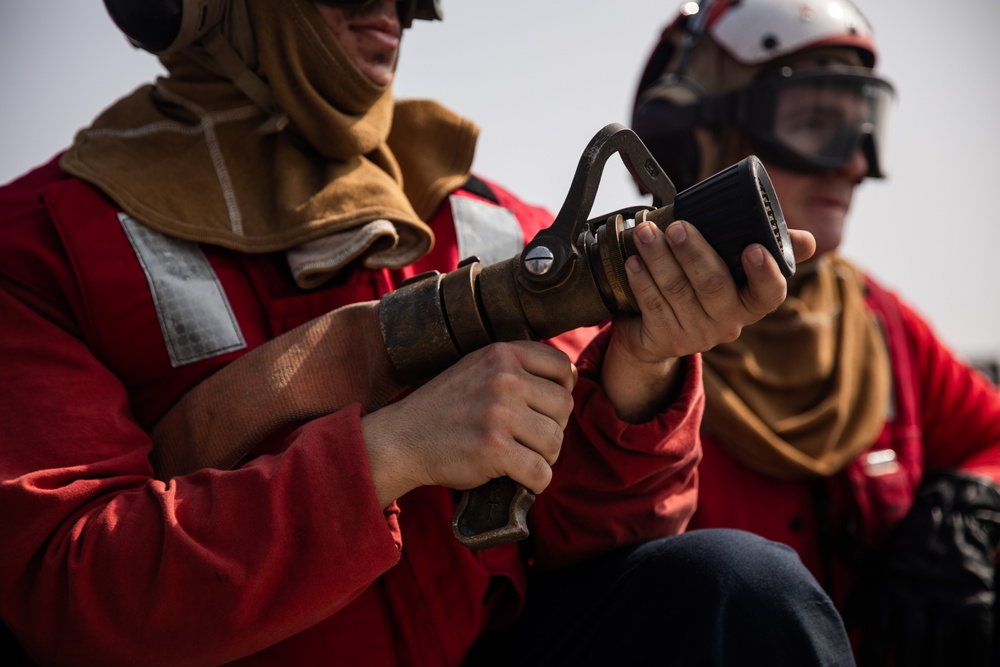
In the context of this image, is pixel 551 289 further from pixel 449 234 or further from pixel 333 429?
pixel 449 234

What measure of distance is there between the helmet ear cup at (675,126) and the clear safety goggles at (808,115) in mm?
169

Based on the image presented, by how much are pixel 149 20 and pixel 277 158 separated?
338 mm

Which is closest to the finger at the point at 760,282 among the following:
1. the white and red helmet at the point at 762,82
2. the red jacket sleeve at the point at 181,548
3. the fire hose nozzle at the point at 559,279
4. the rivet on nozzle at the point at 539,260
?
the fire hose nozzle at the point at 559,279

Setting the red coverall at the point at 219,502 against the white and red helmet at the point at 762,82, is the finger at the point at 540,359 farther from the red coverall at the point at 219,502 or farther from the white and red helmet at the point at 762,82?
the white and red helmet at the point at 762,82

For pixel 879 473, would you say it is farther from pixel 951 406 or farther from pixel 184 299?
pixel 184 299

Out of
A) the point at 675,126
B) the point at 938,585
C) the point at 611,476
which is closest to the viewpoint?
the point at 611,476

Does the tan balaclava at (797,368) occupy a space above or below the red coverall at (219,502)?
below

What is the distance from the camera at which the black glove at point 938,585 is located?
2.72 metres

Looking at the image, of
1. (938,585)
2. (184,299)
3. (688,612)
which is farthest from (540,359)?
(938,585)

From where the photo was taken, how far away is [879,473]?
307 cm

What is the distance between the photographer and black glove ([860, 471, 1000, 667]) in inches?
107

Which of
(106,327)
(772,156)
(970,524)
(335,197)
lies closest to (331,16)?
(335,197)

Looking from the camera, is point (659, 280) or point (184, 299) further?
point (184, 299)

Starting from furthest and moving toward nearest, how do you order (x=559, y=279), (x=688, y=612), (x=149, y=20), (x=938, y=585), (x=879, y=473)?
(x=879, y=473), (x=938, y=585), (x=149, y=20), (x=688, y=612), (x=559, y=279)
